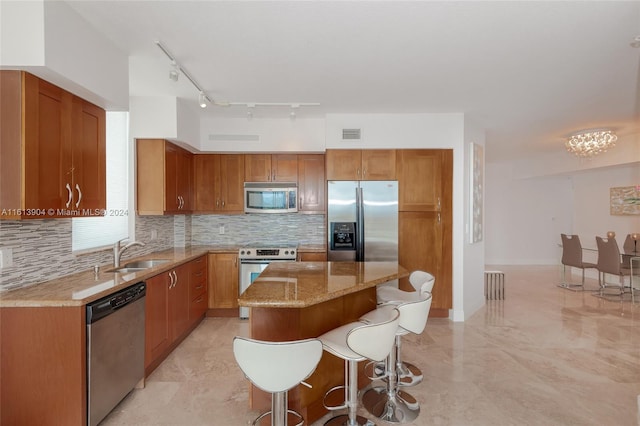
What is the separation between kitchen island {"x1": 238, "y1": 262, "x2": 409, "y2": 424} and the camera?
1966 mm

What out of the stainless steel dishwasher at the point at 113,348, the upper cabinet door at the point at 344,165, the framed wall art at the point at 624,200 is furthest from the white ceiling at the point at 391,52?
the framed wall art at the point at 624,200

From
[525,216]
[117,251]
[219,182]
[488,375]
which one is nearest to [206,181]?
[219,182]

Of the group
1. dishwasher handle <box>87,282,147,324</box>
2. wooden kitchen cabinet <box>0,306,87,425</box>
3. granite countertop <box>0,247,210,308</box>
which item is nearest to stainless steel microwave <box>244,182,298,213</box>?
granite countertop <box>0,247,210,308</box>

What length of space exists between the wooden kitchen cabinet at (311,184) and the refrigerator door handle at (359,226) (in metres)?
0.63

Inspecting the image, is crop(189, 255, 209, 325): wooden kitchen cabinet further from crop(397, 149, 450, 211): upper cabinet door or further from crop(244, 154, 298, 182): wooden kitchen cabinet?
crop(397, 149, 450, 211): upper cabinet door

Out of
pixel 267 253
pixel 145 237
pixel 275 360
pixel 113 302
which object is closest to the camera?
pixel 275 360

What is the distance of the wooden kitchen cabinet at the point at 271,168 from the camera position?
4.62 meters

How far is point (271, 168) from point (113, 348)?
117 inches

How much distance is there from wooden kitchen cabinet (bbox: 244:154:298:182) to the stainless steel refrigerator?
816mm

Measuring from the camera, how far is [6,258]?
207 centimetres

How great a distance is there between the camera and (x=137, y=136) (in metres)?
3.64

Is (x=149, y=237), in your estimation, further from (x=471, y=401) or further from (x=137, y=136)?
(x=471, y=401)

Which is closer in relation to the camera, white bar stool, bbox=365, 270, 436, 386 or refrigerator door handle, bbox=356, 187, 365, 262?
white bar stool, bbox=365, 270, 436, 386

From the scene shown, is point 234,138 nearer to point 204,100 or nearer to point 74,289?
point 204,100
